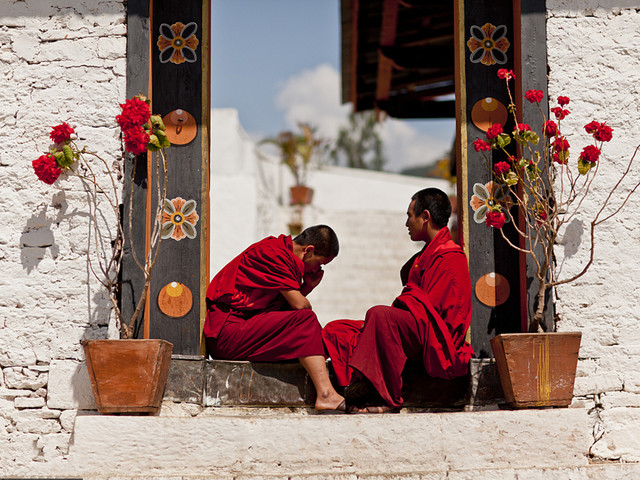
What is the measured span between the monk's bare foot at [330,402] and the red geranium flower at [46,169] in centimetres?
162

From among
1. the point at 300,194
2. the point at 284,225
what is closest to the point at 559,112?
the point at 284,225

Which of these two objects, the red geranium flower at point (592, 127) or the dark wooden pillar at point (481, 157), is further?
the dark wooden pillar at point (481, 157)

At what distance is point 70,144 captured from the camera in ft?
12.7

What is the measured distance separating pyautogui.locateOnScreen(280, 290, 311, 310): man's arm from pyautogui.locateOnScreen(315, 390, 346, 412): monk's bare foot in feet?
1.49

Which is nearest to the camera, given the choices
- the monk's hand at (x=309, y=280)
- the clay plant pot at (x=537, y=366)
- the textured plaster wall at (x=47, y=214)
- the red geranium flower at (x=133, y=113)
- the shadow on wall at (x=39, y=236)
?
the clay plant pot at (x=537, y=366)

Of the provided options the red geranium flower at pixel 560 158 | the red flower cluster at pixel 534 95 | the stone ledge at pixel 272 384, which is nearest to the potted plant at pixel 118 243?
the stone ledge at pixel 272 384

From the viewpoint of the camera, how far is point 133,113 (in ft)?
11.6

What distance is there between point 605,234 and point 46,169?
2713 millimetres

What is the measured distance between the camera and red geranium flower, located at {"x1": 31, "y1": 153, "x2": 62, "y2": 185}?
3.61 meters

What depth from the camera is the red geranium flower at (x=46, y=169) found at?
11.9 feet

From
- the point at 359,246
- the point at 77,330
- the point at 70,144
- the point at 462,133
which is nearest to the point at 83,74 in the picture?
the point at 70,144

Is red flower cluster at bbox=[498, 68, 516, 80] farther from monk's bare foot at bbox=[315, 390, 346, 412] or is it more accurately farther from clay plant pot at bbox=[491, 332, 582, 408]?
monk's bare foot at bbox=[315, 390, 346, 412]

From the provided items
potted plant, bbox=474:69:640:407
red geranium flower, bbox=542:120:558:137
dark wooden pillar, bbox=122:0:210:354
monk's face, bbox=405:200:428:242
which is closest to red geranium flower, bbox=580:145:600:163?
potted plant, bbox=474:69:640:407

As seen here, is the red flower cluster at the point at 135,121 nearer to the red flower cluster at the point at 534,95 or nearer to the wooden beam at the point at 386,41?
the red flower cluster at the point at 534,95
